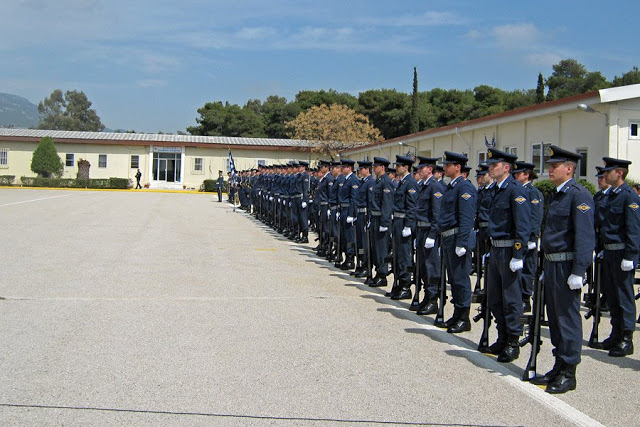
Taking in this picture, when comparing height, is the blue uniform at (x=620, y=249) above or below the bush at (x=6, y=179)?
below

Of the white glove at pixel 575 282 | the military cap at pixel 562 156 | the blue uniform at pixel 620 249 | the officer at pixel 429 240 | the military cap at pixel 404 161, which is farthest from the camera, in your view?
the military cap at pixel 404 161

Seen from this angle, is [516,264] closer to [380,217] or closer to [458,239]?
[458,239]

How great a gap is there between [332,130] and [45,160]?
78.9 ft

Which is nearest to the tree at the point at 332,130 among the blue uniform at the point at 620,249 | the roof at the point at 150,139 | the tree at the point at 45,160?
the roof at the point at 150,139

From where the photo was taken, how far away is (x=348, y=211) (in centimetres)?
1348

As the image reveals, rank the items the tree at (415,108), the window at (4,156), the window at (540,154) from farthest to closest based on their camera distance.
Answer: the tree at (415,108) < the window at (4,156) < the window at (540,154)

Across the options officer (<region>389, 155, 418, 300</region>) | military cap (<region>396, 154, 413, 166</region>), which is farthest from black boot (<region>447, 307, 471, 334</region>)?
military cap (<region>396, 154, 413, 166</region>)

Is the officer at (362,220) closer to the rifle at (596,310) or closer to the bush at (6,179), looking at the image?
the rifle at (596,310)

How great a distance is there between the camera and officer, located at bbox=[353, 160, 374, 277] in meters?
12.4

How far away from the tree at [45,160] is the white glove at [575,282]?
2211 inches

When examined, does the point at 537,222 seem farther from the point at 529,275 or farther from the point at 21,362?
the point at 21,362

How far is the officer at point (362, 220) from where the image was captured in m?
12.4

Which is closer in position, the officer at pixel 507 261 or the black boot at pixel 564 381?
the black boot at pixel 564 381

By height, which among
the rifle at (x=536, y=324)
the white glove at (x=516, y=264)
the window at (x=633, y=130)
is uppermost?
the window at (x=633, y=130)
